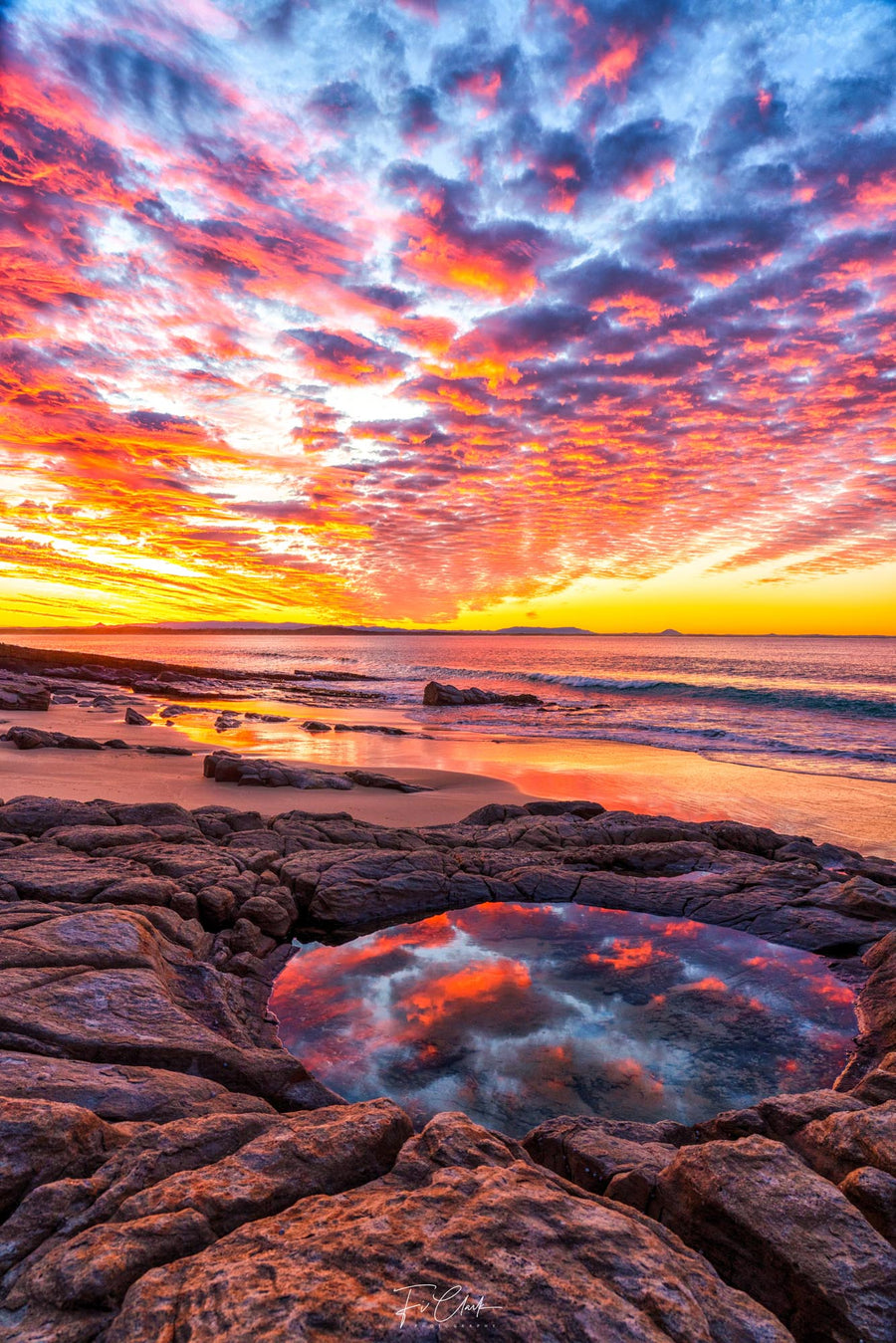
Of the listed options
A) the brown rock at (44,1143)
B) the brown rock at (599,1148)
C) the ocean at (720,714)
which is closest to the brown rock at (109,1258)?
the brown rock at (44,1143)

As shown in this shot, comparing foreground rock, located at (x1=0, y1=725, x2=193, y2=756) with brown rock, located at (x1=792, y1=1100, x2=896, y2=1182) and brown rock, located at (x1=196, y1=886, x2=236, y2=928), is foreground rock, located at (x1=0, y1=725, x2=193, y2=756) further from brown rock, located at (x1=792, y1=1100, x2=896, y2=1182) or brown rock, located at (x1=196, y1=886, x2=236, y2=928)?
brown rock, located at (x1=792, y1=1100, x2=896, y2=1182)

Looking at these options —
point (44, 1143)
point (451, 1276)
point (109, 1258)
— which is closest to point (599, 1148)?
point (451, 1276)

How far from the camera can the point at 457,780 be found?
1625 centimetres

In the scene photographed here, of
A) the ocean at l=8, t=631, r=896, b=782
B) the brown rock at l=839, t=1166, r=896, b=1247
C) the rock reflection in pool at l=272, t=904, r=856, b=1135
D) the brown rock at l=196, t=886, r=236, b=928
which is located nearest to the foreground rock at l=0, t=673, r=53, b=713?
the ocean at l=8, t=631, r=896, b=782

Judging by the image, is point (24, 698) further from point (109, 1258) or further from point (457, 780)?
point (109, 1258)

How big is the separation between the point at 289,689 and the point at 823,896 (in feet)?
134

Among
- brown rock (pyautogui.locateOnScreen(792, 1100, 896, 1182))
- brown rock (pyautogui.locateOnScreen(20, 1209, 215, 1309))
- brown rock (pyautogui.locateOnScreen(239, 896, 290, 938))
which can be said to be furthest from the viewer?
brown rock (pyautogui.locateOnScreen(239, 896, 290, 938))

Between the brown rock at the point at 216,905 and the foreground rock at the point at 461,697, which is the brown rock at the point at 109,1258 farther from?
the foreground rock at the point at 461,697

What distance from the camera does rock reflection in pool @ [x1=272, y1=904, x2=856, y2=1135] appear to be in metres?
4.53

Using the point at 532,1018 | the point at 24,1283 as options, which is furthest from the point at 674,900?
the point at 24,1283
